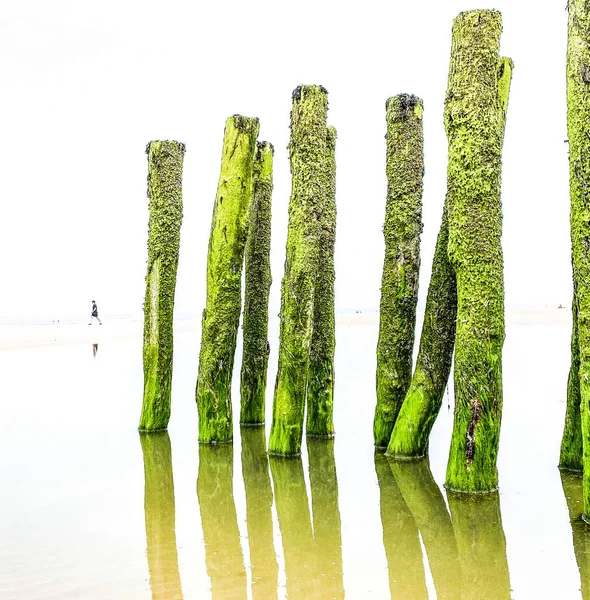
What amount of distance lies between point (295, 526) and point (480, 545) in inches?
52.6

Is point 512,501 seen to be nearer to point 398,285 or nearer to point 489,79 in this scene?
point 398,285

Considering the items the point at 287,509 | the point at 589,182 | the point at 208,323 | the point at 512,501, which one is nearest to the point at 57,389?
the point at 208,323

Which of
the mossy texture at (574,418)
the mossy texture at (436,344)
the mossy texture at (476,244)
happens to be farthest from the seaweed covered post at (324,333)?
the mossy texture at (574,418)

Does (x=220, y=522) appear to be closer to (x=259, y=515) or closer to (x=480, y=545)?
(x=259, y=515)

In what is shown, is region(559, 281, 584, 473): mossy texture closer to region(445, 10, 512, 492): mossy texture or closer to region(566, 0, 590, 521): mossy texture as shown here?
region(445, 10, 512, 492): mossy texture

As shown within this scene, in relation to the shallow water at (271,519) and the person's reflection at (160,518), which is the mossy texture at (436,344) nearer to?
the shallow water at (271,519)

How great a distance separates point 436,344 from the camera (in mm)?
6680

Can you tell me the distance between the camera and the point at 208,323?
26.1ft

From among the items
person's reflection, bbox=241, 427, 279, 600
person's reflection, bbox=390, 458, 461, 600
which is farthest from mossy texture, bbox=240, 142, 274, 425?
person's reflection, bbox=390, 458, 461, 600

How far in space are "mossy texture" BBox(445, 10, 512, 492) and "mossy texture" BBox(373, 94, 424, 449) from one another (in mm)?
1341

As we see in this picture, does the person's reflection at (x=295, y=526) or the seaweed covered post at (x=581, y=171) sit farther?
the seaweed covered post at (x=581, y=171)

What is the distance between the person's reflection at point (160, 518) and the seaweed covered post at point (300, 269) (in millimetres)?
1296

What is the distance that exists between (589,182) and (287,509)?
335cm

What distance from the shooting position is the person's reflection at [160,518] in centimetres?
418
